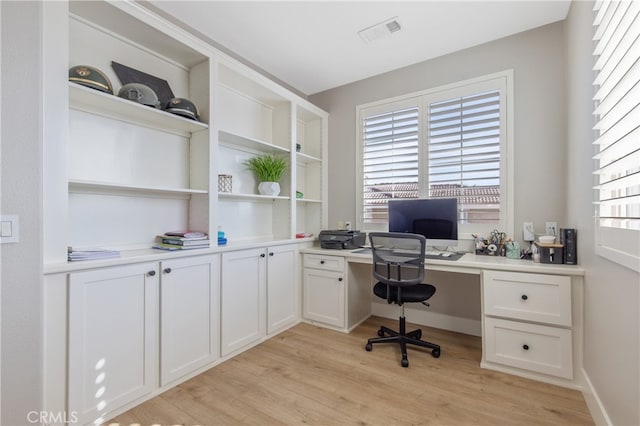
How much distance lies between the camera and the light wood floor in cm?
159

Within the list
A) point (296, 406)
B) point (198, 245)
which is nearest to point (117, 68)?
point (198, 245)

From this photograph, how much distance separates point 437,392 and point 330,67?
308cm

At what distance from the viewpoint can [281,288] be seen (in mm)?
2781

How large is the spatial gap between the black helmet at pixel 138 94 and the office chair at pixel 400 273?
1923mm

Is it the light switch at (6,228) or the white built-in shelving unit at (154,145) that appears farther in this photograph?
the white built-in shelving unit at (154,145)

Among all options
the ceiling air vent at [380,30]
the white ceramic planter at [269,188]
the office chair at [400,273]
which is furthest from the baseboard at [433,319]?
the ceiling air vent at [380,30]

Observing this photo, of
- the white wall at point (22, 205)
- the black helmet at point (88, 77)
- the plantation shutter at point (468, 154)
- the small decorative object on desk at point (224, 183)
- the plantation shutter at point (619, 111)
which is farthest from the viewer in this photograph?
the plantation shutter at point (468, 154)

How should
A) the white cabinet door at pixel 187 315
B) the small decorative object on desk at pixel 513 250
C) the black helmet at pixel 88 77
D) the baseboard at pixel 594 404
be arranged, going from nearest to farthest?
the baseboard at pixel 594 404 → the black helmet at pixel 88 77 → the white cabinet door at pixel 187 315 → the small decorative object on desk at pixel 513 250

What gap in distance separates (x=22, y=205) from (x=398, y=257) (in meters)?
2.26

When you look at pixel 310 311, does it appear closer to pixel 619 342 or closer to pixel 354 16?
pixel 619 342

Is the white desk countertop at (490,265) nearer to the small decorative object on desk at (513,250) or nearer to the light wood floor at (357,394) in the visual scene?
the small decorative object on desk at (513,250)

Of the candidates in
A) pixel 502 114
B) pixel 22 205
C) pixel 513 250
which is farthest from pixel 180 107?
pixel 513 250

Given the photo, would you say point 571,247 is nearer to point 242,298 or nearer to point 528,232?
point 528,232

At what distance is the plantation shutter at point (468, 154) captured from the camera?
261 cm
